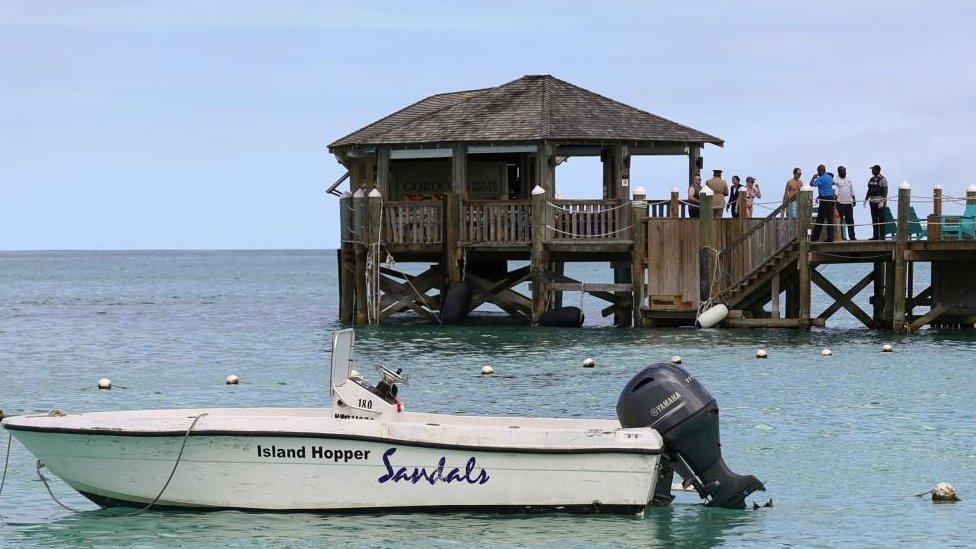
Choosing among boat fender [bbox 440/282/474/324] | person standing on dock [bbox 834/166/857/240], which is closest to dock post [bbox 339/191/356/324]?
boat fender [bbox 440/282/474/324]

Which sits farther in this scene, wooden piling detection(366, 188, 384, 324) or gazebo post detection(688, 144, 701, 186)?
gazebo post detection(688, 144, 701, 186)

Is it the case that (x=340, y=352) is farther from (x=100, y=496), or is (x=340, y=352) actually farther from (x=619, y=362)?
(x=619, y=362)

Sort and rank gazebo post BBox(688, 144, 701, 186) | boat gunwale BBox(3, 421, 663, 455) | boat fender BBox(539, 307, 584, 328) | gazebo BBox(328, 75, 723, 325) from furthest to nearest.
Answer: gazebo post BBox(688, 144, 701, 186) < boat fender BBox(539, 307, 584, 328) < gazebo BBox(328, 75, 723, 325) < boat gunwale BBox(3, 421, 663, 455)

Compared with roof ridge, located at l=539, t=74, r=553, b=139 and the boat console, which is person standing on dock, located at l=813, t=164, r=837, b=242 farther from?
the boat console

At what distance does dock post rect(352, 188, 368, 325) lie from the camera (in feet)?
127

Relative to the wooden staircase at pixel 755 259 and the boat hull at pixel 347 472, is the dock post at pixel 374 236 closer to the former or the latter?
the wooden staircase at pixel 755 259

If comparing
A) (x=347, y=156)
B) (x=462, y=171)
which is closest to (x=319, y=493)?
(x=462, y=171)

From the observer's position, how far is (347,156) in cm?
4184

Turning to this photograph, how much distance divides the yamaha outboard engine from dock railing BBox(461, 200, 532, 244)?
2188 centimetres

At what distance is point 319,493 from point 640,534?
3.14m

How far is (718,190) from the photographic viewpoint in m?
35.6

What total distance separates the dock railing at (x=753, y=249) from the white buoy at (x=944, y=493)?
56.5ft

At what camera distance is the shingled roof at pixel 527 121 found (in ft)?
124

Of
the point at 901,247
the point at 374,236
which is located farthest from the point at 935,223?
the point at 374,236
